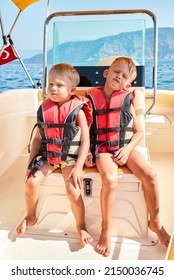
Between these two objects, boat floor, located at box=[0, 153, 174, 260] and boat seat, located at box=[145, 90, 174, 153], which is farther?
boat seat, located at box=[145, 90, 174, 153]

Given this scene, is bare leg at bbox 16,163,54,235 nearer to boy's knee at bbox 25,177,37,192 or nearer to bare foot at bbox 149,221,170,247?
boy's knee at bbox 25,177,37,192

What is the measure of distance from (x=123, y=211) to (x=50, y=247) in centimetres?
39

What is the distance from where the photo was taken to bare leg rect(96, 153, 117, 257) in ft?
5.21

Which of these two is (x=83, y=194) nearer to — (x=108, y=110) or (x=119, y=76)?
(x=108, y=110)

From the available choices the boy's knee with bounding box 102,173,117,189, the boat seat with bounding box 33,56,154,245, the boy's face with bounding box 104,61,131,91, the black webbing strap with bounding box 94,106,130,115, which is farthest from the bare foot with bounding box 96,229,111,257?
the boy's face with bounding box 104,61,131,91

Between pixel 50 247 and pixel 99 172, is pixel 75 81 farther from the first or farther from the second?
pixel 50 247

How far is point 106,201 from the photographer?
5.26ft

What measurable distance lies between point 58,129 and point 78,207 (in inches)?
15.2

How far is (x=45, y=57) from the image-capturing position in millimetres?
2391

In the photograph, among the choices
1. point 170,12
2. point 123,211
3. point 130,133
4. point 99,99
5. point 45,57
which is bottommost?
point 123,211

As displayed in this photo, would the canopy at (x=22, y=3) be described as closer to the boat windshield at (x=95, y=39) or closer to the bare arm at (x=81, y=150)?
the boat windshield at (x=95, y=39)

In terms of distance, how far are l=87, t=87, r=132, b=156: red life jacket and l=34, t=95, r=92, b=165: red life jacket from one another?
0.37 feet

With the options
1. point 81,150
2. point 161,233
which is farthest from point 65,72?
point 161,233

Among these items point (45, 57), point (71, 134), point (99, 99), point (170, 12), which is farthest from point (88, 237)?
point (170, 12)
